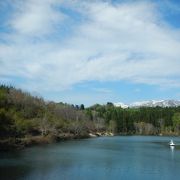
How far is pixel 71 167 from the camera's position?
4991cm

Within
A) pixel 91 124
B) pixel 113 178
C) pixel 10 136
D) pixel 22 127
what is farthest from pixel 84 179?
pixel 91 124

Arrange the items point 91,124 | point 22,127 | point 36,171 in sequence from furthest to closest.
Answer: point 91,124 → point 22,127 → point 36,171

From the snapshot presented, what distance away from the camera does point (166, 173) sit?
47.5 metres

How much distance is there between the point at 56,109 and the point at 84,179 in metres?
120

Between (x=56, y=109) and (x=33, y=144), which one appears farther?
(x=56, y=109)

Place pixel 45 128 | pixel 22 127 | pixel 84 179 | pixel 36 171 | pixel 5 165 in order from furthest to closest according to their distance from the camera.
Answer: pixel 45 128
pixel 22 127
pixel 5 165
pixel 36 171
pixel 84 179

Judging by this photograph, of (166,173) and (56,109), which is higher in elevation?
(56,109)

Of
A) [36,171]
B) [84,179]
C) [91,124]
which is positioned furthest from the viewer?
[91,124]

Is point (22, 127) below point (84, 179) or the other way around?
the other way around

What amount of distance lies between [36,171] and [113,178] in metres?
9.02

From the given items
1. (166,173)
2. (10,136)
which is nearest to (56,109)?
(10,136)

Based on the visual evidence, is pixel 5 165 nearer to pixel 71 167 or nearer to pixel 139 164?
pixel 71 167

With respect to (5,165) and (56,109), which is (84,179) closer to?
(5,165)

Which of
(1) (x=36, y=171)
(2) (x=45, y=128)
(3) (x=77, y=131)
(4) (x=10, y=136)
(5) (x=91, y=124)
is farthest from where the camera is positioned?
(5) (x=91, y=124)
